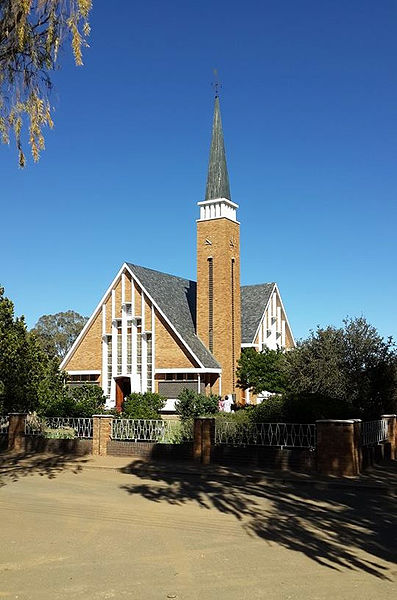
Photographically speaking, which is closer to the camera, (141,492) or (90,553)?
(90,553)

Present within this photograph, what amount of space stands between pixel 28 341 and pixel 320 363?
11171mm

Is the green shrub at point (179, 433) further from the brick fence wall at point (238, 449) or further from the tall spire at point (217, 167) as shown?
the tall spire at point (217, 167)

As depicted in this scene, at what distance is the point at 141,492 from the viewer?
1351 cm

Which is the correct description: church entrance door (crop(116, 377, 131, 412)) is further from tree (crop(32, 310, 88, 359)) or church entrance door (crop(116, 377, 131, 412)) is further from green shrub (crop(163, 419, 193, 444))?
tree (crop(32, 310, 88, 359))

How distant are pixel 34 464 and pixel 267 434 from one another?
6751 millimetres

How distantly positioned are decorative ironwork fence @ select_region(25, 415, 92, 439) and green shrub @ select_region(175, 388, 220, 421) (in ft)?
26.2

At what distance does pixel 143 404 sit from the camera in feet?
103

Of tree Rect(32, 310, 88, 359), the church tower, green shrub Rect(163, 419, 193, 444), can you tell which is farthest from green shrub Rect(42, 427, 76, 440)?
tree Rect(32, 310, 88, 359)

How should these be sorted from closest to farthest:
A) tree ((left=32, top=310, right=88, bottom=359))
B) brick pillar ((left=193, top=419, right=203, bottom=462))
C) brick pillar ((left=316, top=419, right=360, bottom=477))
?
brick pillar ((left=316, top=419, right=360, bottom=477)) → brick pillar ((left=193, top=419, right=203, bottom=462)) → tree ((left=32, top=310, right=88, bottom=359))

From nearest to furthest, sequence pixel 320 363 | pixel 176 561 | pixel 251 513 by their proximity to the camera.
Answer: pixel 176 561
pixel 251 513
pixel 320 363

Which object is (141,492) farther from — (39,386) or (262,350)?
(262,350)

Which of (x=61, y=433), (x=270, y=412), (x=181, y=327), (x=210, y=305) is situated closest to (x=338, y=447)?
(x=270, y=412)

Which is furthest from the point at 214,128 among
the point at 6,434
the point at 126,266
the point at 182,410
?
the point at 6,434

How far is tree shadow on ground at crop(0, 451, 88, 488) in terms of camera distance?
16.3m
